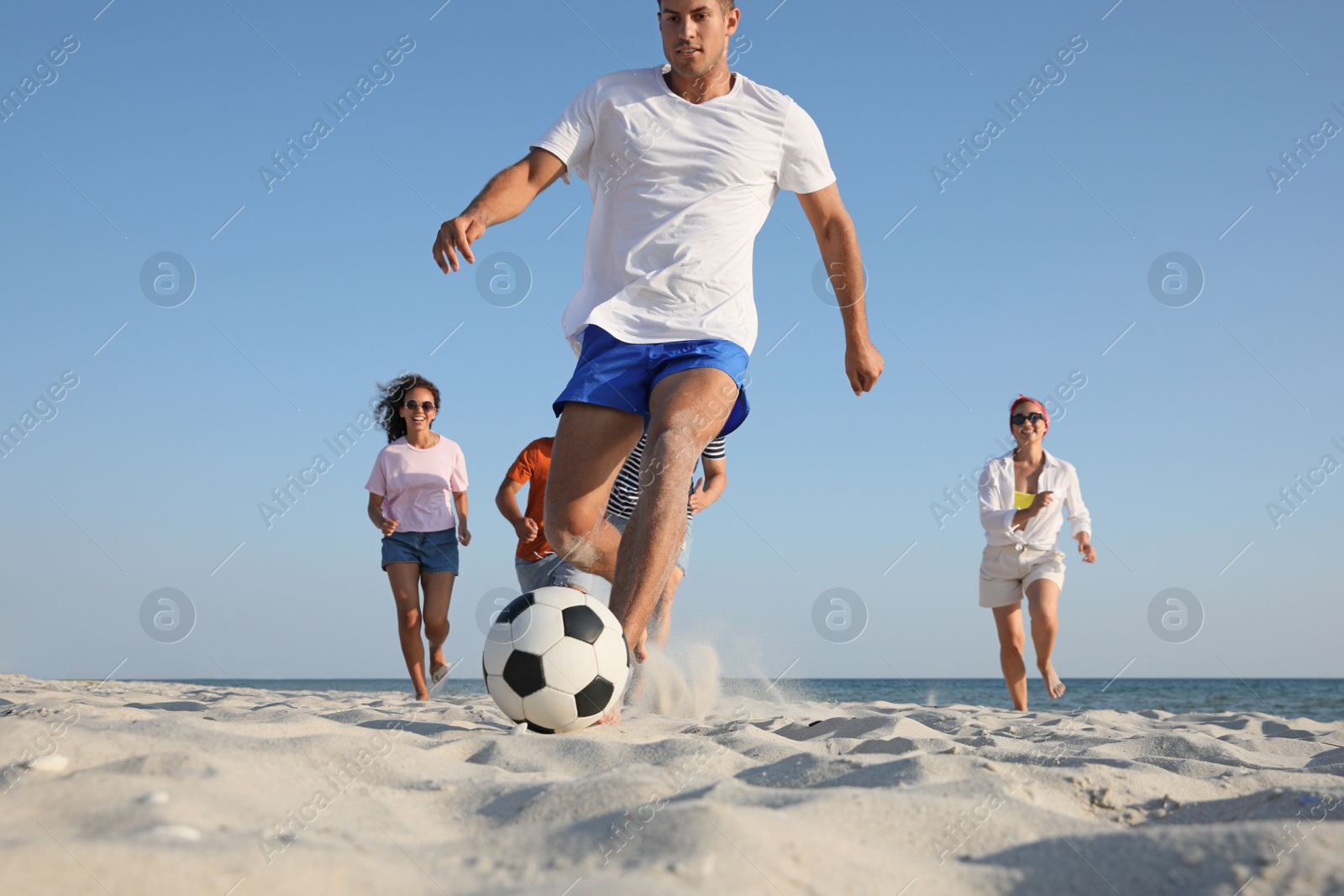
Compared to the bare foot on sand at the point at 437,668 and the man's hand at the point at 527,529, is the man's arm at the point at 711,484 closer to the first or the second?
the man's hand at the point at 527,529

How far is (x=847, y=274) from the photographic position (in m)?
3.58

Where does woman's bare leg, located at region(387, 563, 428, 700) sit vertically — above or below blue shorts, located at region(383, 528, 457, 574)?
below

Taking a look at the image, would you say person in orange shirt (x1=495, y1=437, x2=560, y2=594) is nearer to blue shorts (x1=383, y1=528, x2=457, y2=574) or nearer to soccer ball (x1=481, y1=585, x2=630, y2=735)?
blue shorts (x1=383, y1=528, x2=457, y2=574)

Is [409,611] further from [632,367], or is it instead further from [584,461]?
[632,367]

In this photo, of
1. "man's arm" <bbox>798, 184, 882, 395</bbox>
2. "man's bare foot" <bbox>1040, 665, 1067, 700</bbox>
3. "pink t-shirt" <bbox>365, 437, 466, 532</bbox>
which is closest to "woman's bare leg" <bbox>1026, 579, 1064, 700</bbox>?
"man's bare foot" <bbox>1040, 665, 1067, 700</bbox>

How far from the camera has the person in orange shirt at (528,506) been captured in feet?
18.6

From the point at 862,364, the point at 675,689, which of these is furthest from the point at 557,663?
the point at 675,689

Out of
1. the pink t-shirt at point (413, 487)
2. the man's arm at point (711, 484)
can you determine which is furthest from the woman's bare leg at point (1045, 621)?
the pink t-shirt at point (413, 487)

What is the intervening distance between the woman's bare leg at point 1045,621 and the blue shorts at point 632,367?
338 centimetres

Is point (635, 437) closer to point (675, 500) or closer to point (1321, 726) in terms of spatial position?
point (675, 500)

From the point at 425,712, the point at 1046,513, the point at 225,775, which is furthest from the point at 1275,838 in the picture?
the point at 1046,513

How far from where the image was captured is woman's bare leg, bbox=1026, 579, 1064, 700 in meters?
5.71

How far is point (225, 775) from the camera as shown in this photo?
1572 mm

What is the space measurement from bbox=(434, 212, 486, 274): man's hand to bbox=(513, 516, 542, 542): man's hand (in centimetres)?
292
